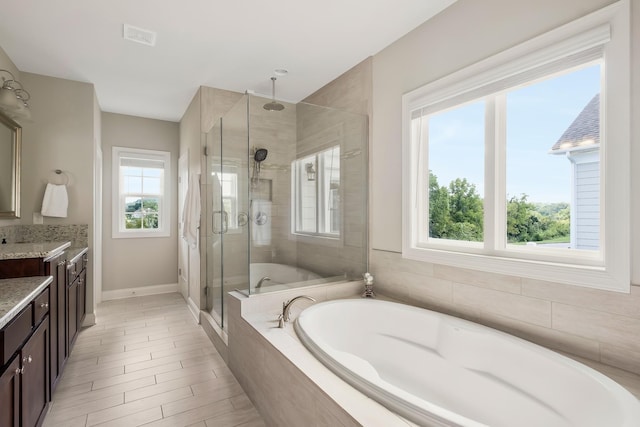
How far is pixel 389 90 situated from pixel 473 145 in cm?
84

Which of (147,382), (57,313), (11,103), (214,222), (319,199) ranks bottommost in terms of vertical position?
(147,382)

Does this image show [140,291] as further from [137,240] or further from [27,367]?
[27,367]

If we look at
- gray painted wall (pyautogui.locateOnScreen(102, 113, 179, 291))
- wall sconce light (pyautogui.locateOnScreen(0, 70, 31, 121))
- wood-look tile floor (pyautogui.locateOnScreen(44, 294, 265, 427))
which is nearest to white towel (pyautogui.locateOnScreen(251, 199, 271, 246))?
wood-look tile floor (pyautogui.locateOnScreen(44, 294, 265, 427))

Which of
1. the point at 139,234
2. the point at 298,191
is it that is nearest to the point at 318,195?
the point at 298,191

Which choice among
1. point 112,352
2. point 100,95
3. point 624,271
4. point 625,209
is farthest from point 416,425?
point 100,95

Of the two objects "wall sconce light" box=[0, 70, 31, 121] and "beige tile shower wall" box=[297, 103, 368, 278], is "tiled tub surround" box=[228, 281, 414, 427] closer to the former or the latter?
"beige tile shower wall" box=[297, 103, 368, 278]

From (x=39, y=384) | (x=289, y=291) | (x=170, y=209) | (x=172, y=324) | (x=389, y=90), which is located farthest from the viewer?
(x=170, y=209)

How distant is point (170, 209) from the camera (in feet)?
15.9

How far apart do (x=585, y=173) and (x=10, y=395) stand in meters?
2.65

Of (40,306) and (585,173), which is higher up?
(585,173)

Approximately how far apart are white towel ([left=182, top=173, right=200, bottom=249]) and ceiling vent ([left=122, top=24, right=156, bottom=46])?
4.62 ft

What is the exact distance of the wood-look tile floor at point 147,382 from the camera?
1.90 m

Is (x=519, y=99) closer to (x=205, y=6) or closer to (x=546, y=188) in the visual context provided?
(x=546, y=188)

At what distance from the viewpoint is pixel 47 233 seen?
10.2 ft
